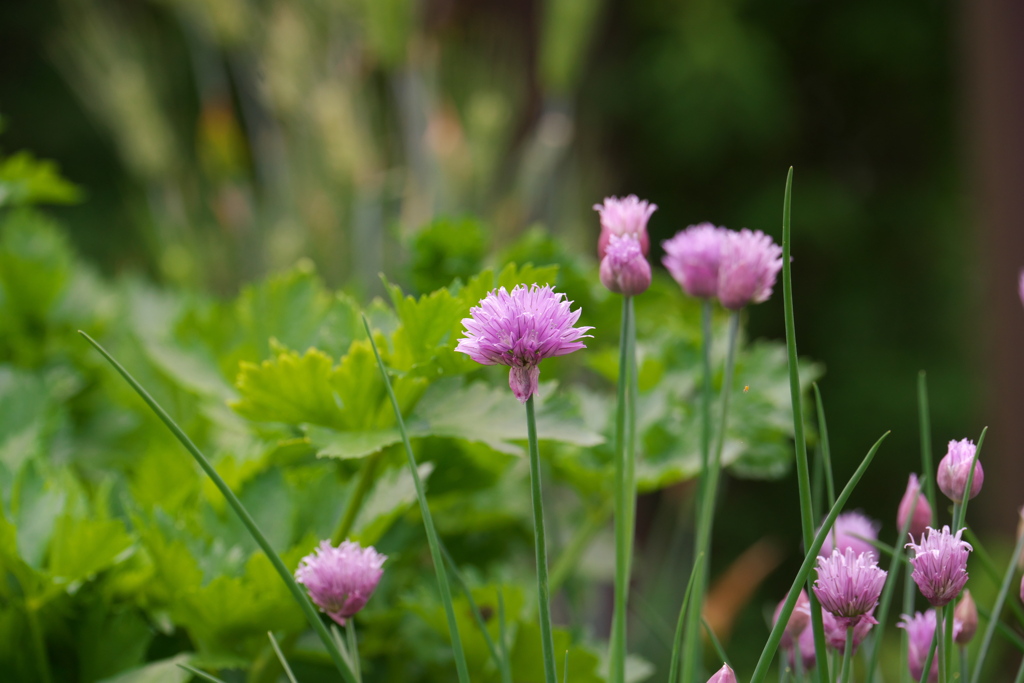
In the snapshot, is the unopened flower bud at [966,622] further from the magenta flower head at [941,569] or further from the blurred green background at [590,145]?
the blurred green background at [590,145]

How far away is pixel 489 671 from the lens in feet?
1.08

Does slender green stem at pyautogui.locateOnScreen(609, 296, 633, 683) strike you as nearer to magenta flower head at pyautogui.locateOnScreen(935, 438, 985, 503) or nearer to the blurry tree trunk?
magenta flower head at pyautogui.locateOnScreen(935, 438, 985, 503)

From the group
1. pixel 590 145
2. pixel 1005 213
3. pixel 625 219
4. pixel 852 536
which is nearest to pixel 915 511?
pixel 852 536

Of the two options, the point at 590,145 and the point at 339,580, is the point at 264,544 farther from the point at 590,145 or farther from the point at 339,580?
the point at 590,145

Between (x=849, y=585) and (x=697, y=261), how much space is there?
0.40 ft

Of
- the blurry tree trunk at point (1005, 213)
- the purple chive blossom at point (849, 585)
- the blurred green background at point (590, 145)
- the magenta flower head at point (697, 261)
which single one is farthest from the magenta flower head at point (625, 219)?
the blurry tree trunk at point (1005, 213)

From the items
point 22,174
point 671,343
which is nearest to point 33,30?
point 22,174

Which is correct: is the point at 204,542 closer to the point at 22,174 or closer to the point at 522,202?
the point at 22,174

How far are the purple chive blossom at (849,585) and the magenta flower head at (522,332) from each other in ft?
0.26

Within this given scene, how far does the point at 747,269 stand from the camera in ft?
0.85

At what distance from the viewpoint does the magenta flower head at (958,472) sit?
0.21 m

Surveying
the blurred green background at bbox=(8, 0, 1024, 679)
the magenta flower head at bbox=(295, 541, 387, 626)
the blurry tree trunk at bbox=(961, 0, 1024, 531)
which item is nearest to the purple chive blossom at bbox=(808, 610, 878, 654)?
the magenta flower head at bbox=(295, 541, 387, 626)

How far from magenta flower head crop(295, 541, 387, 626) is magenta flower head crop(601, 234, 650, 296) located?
104 mm

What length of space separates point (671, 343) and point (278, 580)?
23 centimetres
